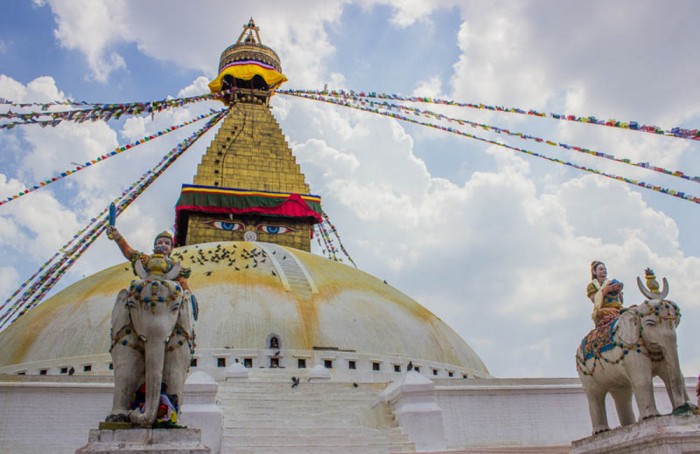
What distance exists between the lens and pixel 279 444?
9078 millimetres

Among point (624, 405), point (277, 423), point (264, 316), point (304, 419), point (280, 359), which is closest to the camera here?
point (624, 405)

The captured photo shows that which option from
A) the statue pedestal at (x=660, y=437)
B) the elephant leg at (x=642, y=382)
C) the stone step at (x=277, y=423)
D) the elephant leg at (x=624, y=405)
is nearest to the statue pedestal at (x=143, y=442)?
the statue pedestal at (x=660, y=437)

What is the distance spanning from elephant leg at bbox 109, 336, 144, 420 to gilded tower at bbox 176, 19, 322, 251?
18.3 meters

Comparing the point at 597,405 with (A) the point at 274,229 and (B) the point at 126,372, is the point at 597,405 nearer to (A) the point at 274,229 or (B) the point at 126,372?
(B) the point at 126,372

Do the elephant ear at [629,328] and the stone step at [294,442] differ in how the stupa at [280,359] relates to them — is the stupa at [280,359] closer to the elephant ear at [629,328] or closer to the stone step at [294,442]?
the stone step at [294,442]

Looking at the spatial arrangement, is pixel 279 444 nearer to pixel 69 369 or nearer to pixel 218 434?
pixel 218 434

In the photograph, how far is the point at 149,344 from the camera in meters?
5.29

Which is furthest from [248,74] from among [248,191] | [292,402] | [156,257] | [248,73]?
[156,257]

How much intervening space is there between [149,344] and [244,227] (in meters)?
20.2

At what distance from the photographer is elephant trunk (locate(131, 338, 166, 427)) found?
5.10 metres

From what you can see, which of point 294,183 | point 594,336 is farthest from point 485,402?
point 294,183

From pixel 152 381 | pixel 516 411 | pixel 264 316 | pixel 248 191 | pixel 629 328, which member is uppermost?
pixel 248 191

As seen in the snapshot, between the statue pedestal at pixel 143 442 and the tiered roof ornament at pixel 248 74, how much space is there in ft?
85.2

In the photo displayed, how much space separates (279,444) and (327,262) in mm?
11783
